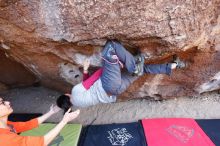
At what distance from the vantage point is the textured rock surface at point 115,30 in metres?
2.20

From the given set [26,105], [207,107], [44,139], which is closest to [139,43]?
[44,139]

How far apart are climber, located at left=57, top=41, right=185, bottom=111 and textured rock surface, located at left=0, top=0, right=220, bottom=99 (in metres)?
0.11

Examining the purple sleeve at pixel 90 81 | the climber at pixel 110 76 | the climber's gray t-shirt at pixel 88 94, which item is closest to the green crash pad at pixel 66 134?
the climber at pixel 110 76

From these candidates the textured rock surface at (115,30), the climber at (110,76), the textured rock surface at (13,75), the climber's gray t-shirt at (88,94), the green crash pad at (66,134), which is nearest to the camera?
the textured rock surface at (115,30)

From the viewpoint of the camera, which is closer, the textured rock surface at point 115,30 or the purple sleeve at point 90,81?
the textured rock surface at point 115,30

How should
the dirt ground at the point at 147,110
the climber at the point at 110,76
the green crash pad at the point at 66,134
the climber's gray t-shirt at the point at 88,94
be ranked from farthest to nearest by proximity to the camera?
the dirt ground at the point at 147,110 < the green crash pad at the point at 66,134 < the climber's gray t-shirt at the point at 88,94 < the climber at the point at 110,76

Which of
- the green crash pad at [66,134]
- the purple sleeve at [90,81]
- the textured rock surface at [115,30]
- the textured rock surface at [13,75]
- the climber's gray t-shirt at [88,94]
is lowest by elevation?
the green crash pad at [66,134]

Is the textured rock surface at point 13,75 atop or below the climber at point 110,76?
below

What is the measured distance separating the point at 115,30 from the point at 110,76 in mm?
366

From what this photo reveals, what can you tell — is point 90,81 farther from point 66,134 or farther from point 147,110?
point 147,110

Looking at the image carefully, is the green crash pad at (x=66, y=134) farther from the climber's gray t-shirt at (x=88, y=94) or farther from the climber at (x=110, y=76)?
the climber's gray t-shirt at (x=88, y=94)

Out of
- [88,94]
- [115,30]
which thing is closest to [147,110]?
[88,94]

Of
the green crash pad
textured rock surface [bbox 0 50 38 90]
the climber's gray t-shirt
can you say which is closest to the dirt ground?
the green crash pad

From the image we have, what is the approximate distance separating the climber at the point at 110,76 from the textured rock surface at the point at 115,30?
113mm
